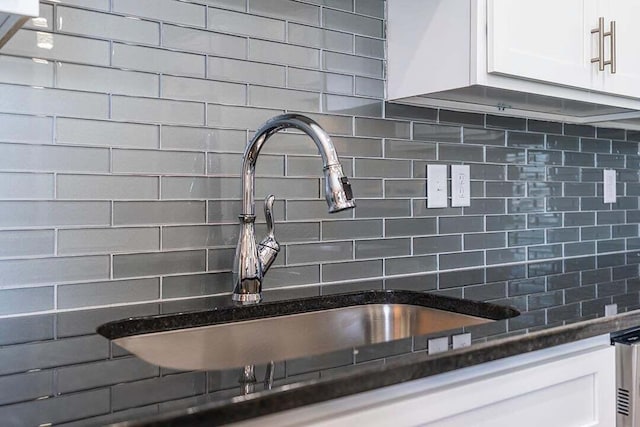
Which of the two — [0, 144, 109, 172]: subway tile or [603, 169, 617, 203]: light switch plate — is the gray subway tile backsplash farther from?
[603, 169, 617, 203]: light switch plate

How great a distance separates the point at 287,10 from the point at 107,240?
0.67m

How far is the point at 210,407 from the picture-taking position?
2.03ft

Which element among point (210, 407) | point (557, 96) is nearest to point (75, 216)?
point (210, 407)

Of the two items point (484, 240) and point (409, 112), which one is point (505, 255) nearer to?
point (484, 240)

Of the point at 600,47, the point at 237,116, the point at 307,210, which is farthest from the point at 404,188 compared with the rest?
the point at 600,47

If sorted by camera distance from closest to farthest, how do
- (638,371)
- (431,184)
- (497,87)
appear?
(638,371)
(497,87)
(431,184)

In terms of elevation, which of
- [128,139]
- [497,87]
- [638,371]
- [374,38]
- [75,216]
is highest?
[374,38]

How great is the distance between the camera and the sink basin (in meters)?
1.09

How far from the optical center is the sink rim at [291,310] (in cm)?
107

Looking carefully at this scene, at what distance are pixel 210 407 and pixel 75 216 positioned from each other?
66 cm

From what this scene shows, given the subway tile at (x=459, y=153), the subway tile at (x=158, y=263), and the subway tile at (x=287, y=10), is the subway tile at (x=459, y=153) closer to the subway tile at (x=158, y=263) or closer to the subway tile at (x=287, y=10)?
the subway tile at (x=287, y=10)

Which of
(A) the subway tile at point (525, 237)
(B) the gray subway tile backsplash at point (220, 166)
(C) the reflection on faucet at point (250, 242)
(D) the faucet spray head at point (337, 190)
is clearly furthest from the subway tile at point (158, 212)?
(A) the subway tile at point (525, 237)

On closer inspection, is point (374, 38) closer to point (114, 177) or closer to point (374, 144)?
point (374, 144)

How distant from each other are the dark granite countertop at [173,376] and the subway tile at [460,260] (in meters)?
0.69
